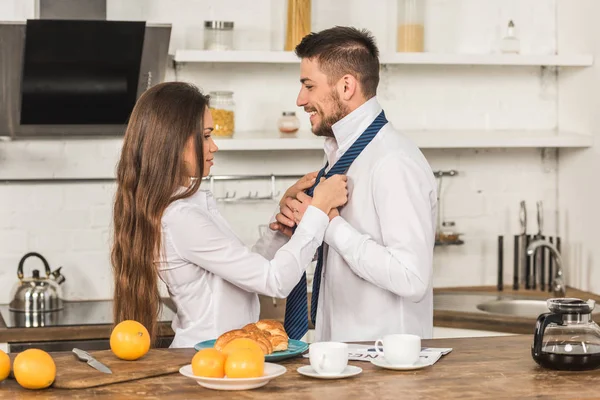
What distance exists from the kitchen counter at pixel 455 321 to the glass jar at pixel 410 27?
1.09 metres

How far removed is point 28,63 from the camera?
3.74 metres

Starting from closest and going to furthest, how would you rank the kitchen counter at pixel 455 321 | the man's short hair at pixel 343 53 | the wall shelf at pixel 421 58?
the man's short hair at pixel 343 53
the kitchen counter at pixel 455 321
the wall shelf at pixel 421 58

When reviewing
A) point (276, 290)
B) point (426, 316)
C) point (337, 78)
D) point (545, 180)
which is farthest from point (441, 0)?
point (276, 290)

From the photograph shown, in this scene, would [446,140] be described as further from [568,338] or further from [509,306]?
[568,338]

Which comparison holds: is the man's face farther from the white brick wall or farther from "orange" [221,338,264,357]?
the white brick wall

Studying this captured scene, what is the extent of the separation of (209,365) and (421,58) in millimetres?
2406

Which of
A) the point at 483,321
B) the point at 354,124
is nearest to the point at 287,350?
the point at 354,124

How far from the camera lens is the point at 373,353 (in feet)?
7.46

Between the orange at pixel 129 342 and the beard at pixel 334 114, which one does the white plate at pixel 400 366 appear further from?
the beard at pixel 334 114

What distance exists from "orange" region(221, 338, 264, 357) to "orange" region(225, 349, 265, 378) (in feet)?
0.09

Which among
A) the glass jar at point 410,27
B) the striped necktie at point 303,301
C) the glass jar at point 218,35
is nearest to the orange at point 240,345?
the striped necktie at point 303,301

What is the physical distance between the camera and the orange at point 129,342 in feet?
7.14

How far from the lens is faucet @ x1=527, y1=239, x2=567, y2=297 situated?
161 inches

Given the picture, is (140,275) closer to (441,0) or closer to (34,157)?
(34,157)
